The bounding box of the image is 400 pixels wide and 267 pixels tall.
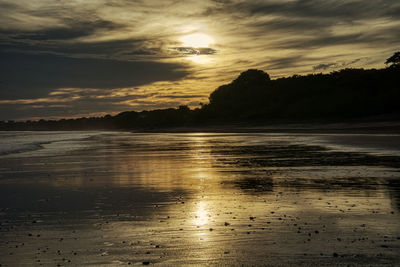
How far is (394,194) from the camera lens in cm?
1016

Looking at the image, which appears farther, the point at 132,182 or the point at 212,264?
the point at 132,182

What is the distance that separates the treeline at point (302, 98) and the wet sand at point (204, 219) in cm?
7496

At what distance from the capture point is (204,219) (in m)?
8.03

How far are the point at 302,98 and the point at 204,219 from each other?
11155 centimetres

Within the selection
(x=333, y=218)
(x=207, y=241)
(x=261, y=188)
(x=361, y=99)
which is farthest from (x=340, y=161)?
(x=361, y=99)

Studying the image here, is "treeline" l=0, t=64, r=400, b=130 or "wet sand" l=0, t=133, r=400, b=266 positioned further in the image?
"treeline" l=0, t=64, r=400, b=130

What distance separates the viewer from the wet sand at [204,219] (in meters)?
5.82

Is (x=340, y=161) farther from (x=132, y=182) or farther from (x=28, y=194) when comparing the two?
(x=28, y=194)

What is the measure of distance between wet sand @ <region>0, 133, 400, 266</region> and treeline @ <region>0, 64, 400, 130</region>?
75.0 m

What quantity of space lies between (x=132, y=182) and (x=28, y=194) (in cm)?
331

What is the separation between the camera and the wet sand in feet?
19.1

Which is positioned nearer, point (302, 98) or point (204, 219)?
point (204, 219)

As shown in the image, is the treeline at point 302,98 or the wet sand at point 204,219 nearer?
the wet sand at point 204,219

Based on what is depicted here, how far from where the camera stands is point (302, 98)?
377 feet
